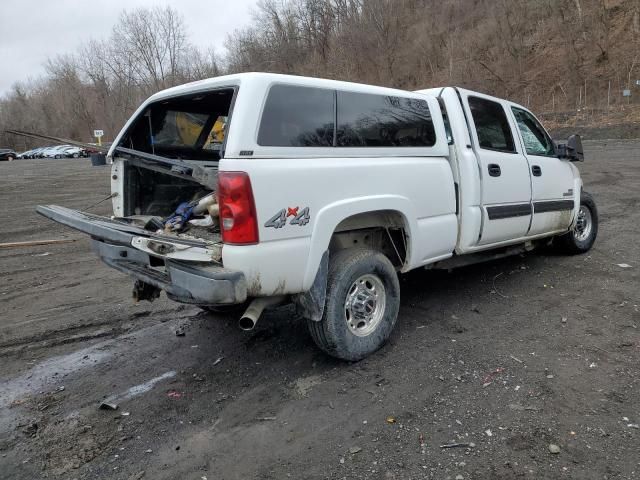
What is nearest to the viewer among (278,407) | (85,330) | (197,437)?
(197,437)

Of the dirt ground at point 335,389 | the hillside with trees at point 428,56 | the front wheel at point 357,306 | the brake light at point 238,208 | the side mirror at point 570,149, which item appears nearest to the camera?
the dirt ground at point 335,389

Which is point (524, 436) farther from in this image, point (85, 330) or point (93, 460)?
point (85, 330)

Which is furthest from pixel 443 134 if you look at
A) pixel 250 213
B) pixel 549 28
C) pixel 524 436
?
pixel 549 28

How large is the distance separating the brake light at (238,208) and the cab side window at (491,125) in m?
2.74

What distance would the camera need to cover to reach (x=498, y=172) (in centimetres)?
496

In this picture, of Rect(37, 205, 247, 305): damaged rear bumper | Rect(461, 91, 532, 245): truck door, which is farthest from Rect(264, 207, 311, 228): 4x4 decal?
Rect(461, 91, 532, 245): truck door

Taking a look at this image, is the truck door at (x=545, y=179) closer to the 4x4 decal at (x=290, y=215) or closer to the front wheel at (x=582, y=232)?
the front wheel at (x=582, y=232)

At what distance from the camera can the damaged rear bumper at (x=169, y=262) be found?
309 centimetres

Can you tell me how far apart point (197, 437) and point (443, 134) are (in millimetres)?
3191

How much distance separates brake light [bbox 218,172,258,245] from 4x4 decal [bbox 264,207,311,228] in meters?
0.12

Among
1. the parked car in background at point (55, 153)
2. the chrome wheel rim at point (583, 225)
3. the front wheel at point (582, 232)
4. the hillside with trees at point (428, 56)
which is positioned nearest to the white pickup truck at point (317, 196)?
the front wheel at point (582, 232)

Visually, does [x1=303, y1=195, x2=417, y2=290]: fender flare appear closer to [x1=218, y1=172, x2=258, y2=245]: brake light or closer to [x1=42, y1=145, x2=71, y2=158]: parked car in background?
[x1=218, y1=172, x2=258, y2=245]: brake light

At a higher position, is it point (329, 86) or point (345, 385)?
point (329, 86)

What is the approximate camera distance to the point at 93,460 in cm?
288
